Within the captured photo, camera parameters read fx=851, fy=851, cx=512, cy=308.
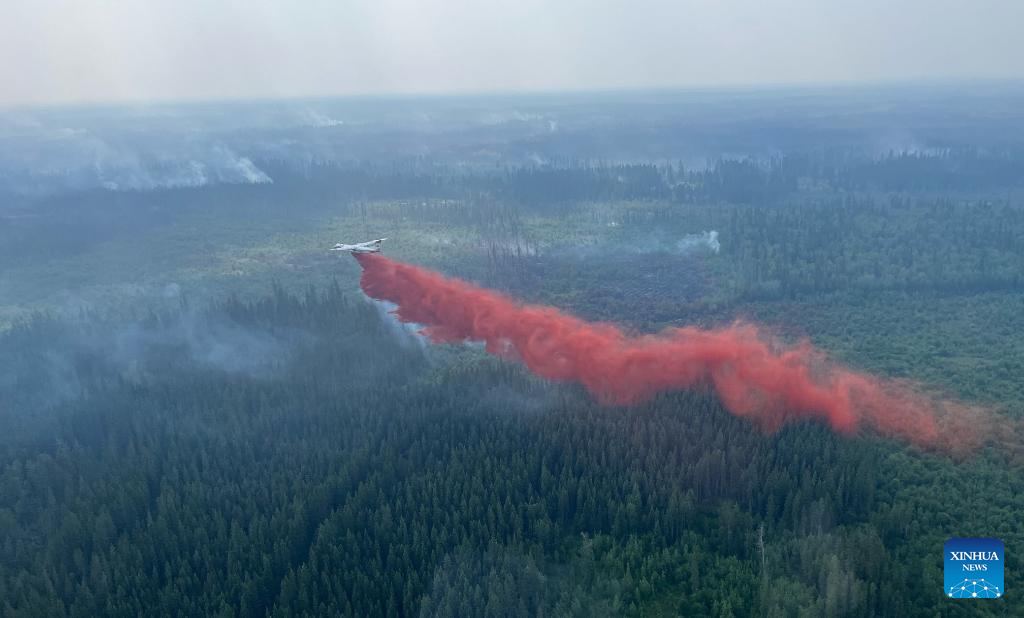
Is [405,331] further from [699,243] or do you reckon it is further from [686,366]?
[699,243]

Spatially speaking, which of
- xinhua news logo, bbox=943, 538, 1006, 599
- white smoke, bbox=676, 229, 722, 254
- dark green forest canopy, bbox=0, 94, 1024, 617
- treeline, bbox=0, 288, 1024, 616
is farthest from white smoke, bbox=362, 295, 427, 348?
white smoke, bbox=676, 229, 722, 254

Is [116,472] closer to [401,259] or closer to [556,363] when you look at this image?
[556,363]

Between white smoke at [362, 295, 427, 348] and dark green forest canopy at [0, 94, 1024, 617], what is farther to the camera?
white smoke at [362, 295, 427, 348]

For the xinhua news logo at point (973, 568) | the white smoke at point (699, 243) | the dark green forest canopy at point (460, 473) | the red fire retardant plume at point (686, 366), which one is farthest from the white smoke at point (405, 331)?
the white smoke at point (699, 243)

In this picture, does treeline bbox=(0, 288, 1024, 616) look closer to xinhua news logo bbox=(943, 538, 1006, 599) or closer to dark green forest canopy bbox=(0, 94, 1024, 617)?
dark green forest canopy bbox=(0, 94, 1024, 617)

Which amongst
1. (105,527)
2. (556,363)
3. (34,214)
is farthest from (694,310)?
(34,214)

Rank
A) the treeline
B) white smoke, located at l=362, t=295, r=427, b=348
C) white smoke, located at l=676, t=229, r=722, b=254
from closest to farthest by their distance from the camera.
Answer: the treeline, white smoke, located at l=362, t=295, r=427, b=348, white smoke, located at l=676, t=229, r=722, b=254
